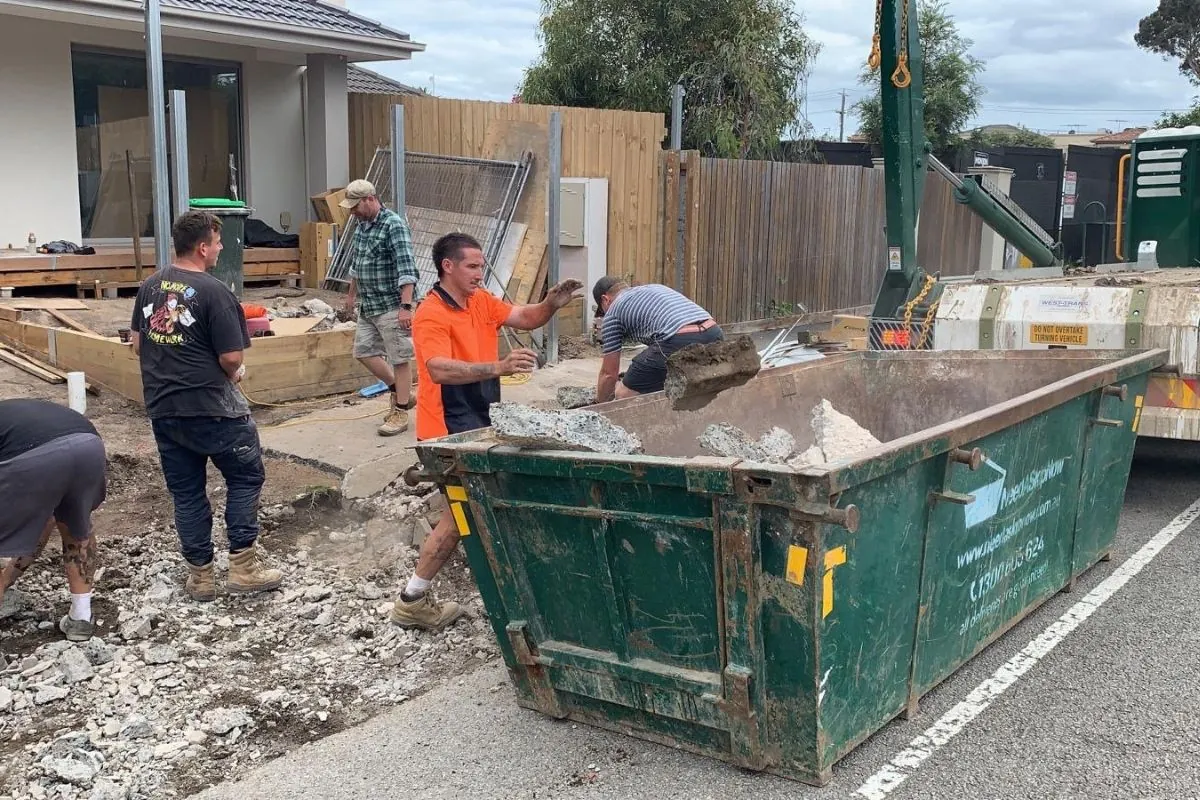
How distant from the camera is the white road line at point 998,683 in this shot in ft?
12.0

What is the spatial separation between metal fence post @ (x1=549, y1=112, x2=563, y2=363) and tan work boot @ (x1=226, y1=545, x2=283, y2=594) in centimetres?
515

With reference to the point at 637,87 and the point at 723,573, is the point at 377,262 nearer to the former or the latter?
the point at 723,573

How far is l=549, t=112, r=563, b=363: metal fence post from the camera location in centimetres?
1018

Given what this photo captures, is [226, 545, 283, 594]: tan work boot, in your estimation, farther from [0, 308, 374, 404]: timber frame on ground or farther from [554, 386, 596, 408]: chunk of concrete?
[0, 308, 374, 404]: timber frame on ground

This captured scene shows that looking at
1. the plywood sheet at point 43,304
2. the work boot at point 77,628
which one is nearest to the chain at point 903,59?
the work boot at point 77,628

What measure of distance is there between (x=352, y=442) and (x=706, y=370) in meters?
3.59

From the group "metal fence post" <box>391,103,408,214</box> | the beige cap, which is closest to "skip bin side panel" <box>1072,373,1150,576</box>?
the beige cap

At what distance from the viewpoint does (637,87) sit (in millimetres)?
16812

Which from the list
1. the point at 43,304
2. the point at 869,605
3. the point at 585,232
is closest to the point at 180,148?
the point at 43,304

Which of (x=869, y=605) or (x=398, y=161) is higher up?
(x=398, y=161)

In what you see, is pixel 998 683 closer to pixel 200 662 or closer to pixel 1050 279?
pixel 200 662

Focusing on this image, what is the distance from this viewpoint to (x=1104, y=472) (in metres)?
5.45

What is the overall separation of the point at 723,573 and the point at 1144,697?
202cm

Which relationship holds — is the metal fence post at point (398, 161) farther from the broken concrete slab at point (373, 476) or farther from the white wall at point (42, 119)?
the white wall at point (42, 119)
